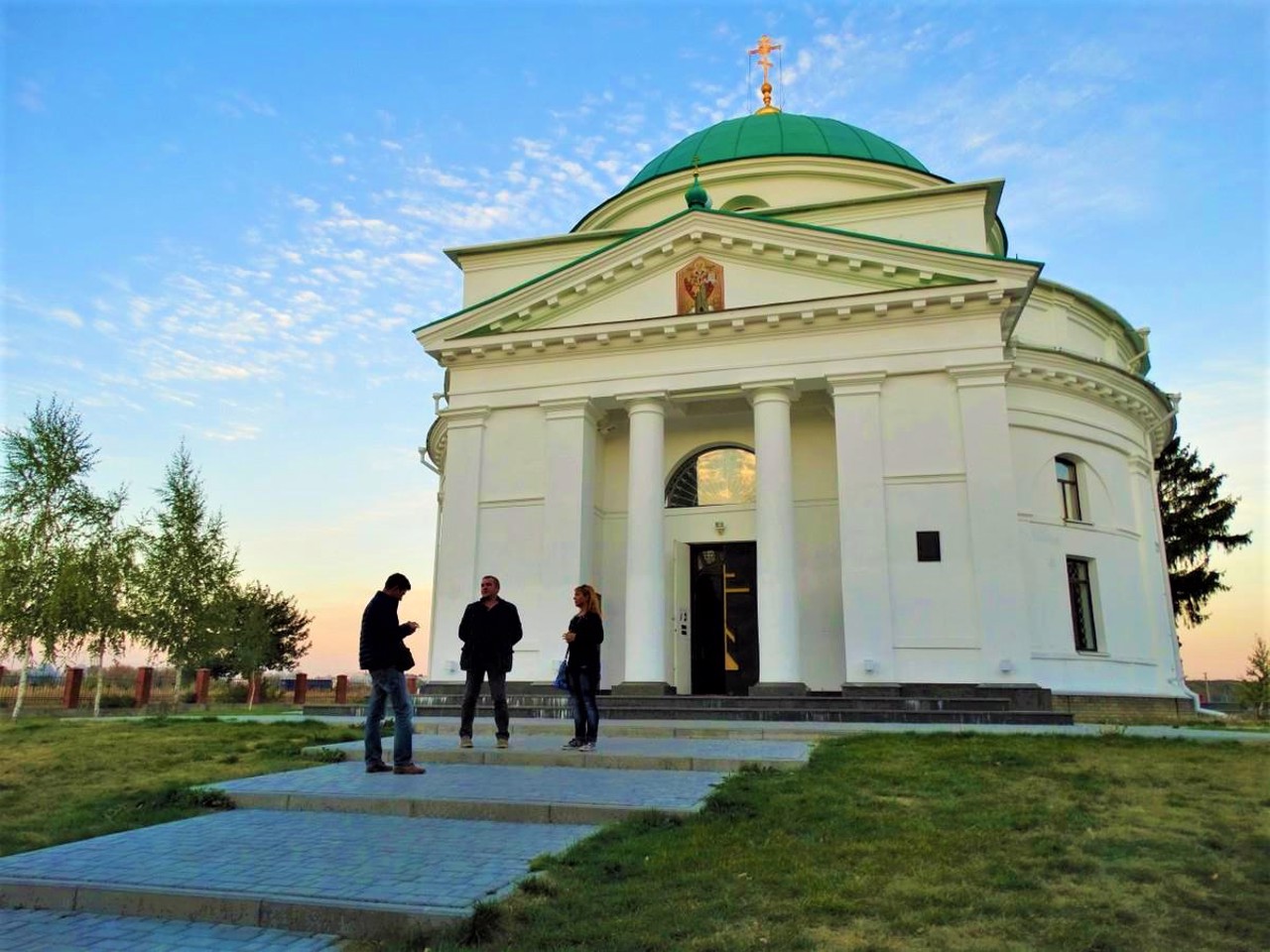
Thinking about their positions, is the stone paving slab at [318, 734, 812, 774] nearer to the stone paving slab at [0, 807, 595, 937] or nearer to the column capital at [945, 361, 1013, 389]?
the stone paving slab at [0, 807, 595, 937]

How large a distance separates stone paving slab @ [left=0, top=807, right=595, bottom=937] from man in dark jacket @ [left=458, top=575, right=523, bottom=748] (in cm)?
322

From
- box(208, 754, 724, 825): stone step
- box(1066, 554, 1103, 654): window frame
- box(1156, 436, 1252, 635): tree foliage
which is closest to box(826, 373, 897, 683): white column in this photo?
box(1066, 554, 1103, 654): window frame

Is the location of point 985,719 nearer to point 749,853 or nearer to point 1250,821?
point 1250,821

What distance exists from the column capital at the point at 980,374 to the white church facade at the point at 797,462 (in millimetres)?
44

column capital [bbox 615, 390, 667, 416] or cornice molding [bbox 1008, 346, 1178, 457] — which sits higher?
cornice molding [bbox 1008, 346, 1178, 457]

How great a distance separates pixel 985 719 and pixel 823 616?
4.63 metres

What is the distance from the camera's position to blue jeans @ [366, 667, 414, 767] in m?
8.50

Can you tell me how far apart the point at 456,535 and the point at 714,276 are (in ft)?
25.4

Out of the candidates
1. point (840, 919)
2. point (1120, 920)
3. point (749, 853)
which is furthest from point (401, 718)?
point (1120, 920)

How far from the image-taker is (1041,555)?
18.8 metres

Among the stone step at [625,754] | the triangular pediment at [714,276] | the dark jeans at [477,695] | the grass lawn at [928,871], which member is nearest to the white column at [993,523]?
the triangular pediment at [714,276]

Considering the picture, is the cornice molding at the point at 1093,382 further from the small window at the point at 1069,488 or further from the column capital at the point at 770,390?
the column capital at the point at 770,390

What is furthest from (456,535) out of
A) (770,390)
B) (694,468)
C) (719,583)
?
(770,390)

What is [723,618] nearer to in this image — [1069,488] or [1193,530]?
[1069,488]
